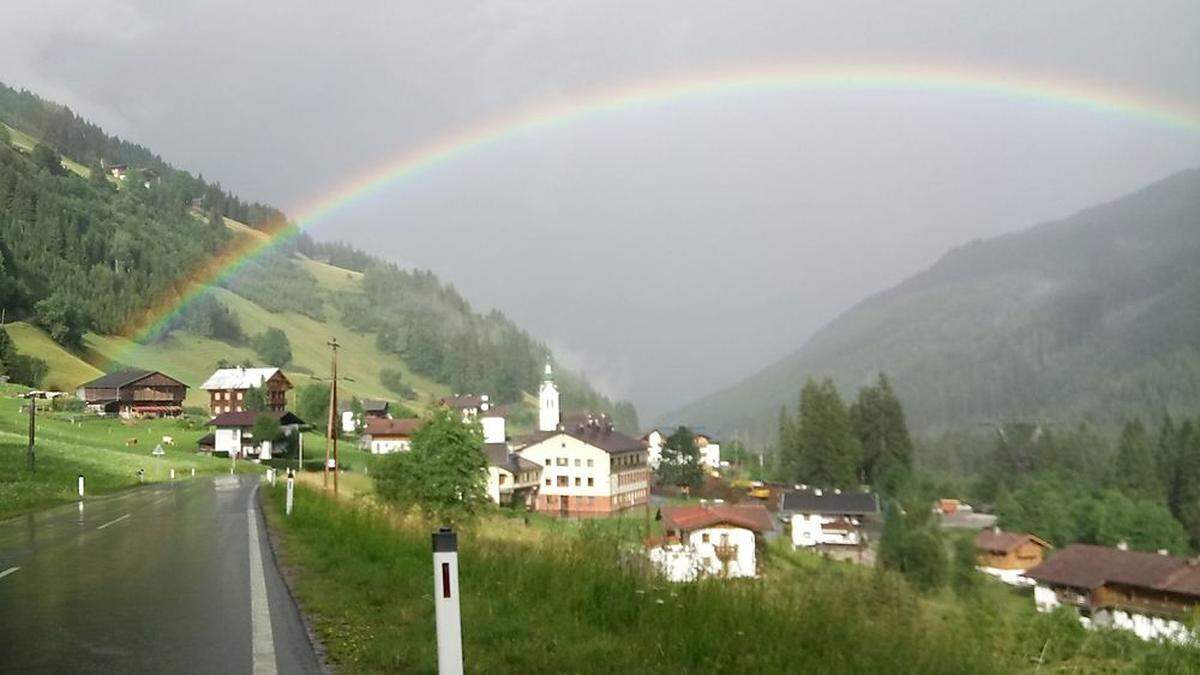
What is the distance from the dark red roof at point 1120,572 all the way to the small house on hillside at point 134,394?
285ft


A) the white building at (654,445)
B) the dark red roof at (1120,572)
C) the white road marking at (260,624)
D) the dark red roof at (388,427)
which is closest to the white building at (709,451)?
the white building at (654,445)

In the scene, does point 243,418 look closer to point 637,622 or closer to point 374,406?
point 374,406

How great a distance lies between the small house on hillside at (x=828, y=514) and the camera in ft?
221

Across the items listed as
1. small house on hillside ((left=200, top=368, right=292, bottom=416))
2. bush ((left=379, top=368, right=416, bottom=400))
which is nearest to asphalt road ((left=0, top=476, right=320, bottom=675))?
small house on hillside ((left=200, top=368, right=292, bottom=416))

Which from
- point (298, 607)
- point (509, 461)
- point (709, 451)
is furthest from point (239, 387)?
point (298, 607)

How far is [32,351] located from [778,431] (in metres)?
97.5

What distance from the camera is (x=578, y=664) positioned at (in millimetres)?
6547

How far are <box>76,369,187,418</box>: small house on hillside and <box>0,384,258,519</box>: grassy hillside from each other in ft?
18.7

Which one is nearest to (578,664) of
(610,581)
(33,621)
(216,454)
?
(610,581)

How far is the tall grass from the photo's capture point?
6660 mm

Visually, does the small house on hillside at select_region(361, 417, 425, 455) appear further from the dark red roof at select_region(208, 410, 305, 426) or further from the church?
the dark red roof at select_region(208, 410, 305, 426)

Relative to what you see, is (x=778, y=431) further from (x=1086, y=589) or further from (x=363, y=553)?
(x=363, y=553)

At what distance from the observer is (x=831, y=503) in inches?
3337

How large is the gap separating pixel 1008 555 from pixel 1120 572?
12193mm
